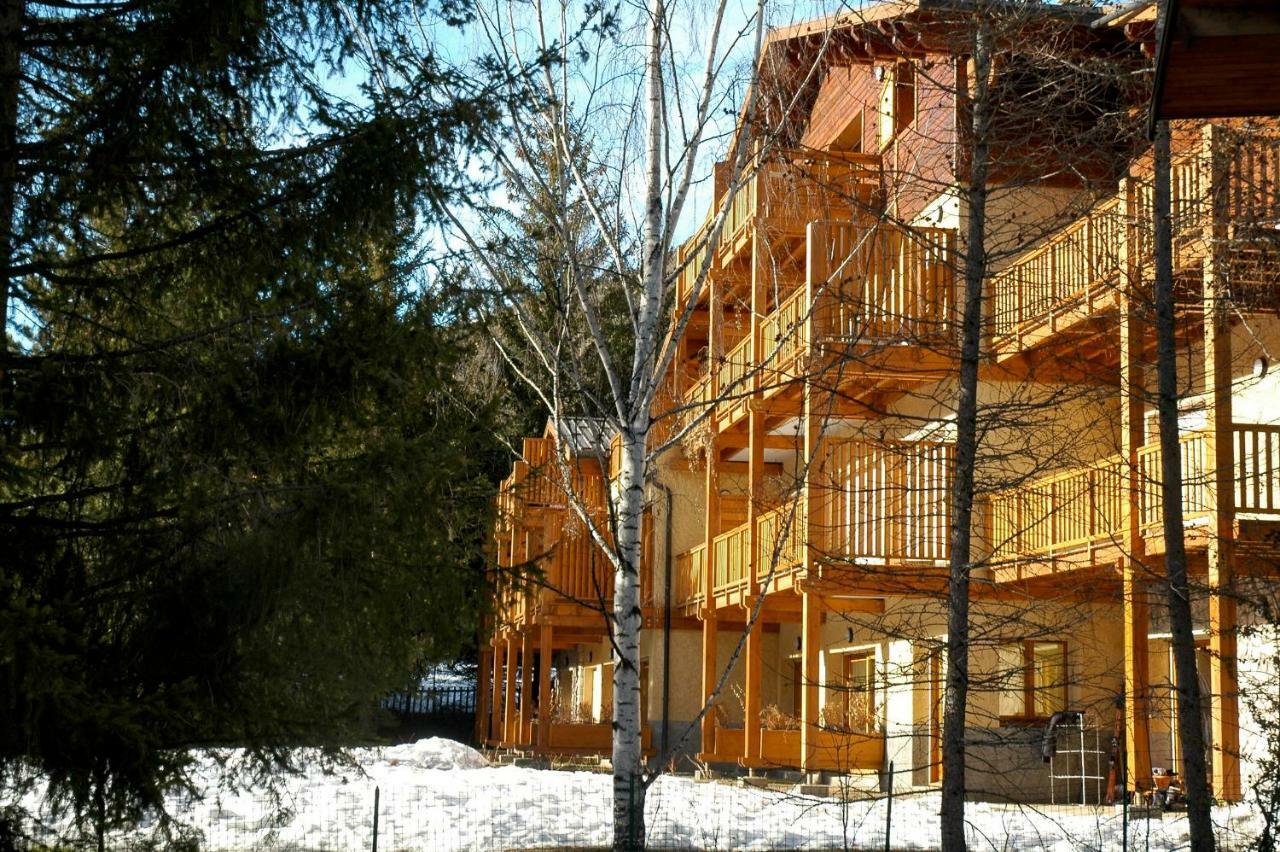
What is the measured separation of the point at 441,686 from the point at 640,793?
125ft

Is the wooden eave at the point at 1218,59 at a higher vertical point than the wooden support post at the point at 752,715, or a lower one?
higher

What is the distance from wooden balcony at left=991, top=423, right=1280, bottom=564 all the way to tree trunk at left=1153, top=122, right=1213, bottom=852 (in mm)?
3222

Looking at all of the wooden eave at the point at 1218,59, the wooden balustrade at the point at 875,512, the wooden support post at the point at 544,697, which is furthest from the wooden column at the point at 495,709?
the wooden eave at the point at 1218,59

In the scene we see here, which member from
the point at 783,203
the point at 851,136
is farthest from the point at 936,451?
the point at 851,136

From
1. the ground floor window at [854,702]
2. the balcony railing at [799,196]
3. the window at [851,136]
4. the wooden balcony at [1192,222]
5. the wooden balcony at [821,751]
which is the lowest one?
the wooden balcony at [821,751]

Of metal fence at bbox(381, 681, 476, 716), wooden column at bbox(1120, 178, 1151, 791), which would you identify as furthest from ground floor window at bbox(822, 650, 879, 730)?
metal fence at bbox(381, 681, 476, 716)

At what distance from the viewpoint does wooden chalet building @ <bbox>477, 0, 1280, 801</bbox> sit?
10406 mm

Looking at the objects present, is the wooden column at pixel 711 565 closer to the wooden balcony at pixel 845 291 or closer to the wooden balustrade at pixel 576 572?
the wooden balcony at pixel 845 291

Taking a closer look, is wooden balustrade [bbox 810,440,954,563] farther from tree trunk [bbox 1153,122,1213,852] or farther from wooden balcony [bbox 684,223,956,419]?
tree trunk [bbox 1153,122,1213,852]

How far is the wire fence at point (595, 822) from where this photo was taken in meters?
13.6

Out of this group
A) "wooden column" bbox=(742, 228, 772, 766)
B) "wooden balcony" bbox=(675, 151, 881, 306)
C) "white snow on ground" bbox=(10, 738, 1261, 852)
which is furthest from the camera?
"wooden column" bbox=(742, 228, 772, 766)

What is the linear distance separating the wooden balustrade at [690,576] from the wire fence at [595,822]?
6.08 m

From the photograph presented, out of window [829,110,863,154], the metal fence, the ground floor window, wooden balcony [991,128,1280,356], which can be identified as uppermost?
window [829,110,863,154]

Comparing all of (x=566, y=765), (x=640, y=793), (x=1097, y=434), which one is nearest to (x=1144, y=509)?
(x=1097, y=434)
